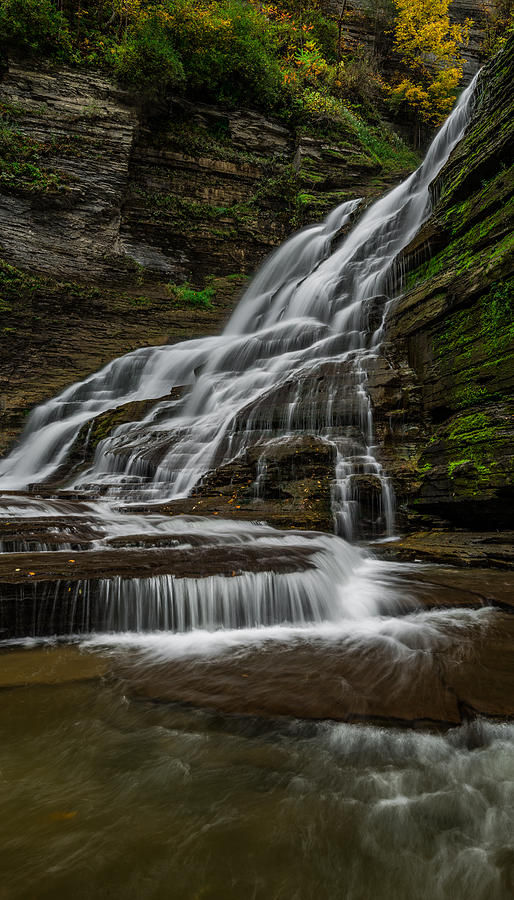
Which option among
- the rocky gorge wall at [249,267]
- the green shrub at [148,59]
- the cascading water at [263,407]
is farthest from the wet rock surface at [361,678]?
the green shrub at [148,59]

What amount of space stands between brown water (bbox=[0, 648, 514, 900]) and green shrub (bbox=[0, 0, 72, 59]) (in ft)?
69.9

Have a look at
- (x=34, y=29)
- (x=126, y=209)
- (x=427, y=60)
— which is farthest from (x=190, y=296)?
(x=427, y=60)

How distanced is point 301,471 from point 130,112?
17.0 meters

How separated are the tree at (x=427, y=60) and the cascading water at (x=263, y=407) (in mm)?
11377

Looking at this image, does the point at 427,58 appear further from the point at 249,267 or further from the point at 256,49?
the point at 249,267

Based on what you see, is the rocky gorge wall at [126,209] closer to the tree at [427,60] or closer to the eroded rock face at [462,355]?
the tree at [427,60]

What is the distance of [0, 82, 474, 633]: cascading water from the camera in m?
4.13

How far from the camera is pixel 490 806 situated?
1886 mm

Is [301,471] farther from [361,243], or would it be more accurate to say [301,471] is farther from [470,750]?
[361,243]

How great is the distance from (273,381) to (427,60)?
2609 centimetres

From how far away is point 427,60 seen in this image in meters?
24.5

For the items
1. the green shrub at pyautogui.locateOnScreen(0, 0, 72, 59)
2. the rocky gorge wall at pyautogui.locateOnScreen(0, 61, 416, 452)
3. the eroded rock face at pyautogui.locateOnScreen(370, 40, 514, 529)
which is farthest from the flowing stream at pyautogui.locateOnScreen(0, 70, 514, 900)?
the green shrub at pyautogui.locateOnScreen(0, 0, 72, 59)

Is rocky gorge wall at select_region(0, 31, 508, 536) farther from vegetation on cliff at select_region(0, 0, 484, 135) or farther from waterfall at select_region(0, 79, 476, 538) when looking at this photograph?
vegetation on cliff at select_region(0, 0, 484, 135)

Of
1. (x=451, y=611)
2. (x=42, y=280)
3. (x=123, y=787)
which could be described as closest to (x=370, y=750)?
(x=123, y=787)
